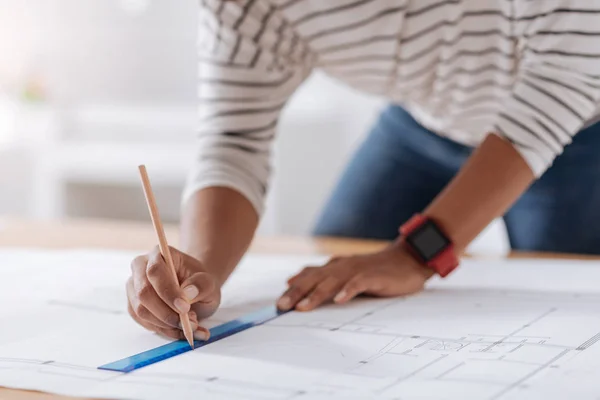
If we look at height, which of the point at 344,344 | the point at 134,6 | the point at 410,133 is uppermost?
the point at 134,6

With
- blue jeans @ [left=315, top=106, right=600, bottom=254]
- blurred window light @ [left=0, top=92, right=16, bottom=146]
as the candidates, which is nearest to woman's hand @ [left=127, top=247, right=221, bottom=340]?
blue jeans @ [left=315, top=106, right=600, bottom=254]

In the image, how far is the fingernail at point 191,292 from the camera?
639 millimetres

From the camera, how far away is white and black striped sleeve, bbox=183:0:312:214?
2.94ft

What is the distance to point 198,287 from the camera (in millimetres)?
663

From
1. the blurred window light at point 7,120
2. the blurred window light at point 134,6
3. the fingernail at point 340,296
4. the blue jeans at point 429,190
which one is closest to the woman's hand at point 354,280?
the fingernail at point 340,296

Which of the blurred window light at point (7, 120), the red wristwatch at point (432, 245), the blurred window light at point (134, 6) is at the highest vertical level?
the blurred window light at point (134, 6)

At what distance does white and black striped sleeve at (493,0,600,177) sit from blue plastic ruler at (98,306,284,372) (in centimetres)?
28

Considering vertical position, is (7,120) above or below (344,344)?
above

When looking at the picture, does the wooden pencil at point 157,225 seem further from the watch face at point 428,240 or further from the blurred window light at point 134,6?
the blurred window light at point 134,6

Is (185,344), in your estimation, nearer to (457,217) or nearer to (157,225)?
(157,225)

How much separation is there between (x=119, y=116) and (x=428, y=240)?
177 centimetres

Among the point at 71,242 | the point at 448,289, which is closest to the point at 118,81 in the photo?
the point at 71,242

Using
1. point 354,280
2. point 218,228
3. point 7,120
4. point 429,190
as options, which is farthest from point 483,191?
point 7,120

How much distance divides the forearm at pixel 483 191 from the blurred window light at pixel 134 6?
2154 millimetres
